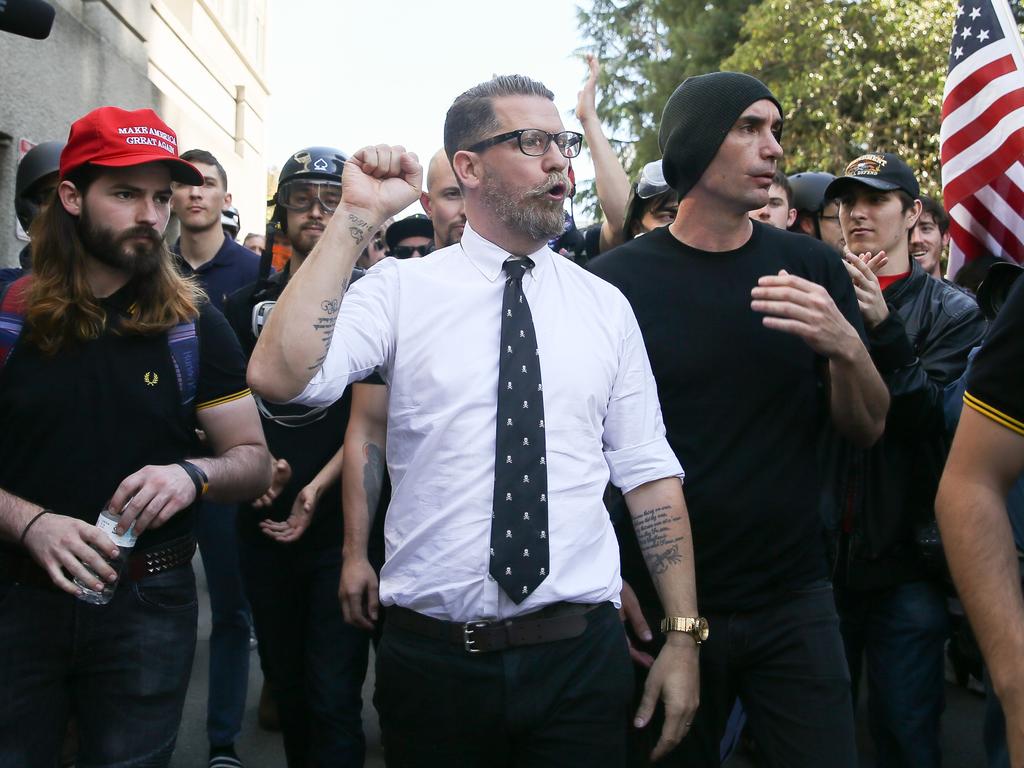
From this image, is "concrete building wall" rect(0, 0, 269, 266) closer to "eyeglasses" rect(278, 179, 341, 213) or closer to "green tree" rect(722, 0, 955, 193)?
"eyeglasses" rect(278, 179, 341, 213)

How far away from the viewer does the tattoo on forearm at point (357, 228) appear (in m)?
2.43

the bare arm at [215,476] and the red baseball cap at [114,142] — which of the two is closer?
the bare arm at [215,476]

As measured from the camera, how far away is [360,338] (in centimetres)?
251

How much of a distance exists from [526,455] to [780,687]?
1071 millimetres

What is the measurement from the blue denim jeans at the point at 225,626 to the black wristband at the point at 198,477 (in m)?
1.59

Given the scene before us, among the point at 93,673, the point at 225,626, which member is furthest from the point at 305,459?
the point at 93,673

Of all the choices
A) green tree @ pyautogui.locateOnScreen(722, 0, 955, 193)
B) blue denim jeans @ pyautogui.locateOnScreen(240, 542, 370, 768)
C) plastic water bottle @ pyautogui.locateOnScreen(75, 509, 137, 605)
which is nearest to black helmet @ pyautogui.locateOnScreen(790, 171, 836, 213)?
blue denim jeans @ pyautogui.locateOnScreen(240, 542, 370, 768)

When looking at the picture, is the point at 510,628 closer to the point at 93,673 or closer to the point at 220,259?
the point at 93,673

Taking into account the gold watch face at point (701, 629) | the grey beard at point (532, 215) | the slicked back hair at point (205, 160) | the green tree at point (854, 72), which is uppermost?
the green tree at point (854, 72)

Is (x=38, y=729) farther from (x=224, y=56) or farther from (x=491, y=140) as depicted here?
(x=224, y=56)

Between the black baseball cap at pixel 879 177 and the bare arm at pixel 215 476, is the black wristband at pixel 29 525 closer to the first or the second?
the bare arm at pixel 215 476

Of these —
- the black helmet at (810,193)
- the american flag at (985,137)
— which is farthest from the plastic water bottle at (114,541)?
the black helmet at (810,193)

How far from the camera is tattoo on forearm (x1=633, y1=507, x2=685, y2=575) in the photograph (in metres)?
2.72

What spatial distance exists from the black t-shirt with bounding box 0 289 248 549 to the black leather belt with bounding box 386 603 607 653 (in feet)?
2.87
